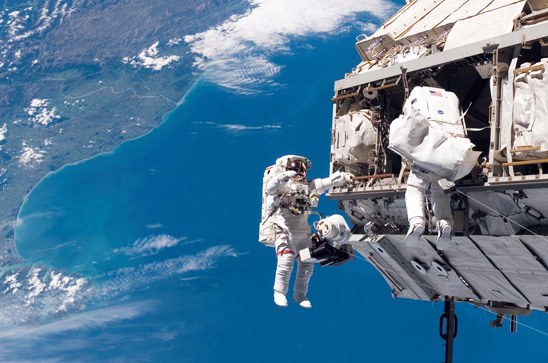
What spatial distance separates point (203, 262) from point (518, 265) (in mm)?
19473

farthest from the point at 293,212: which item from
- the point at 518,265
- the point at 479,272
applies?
the point at 518,265

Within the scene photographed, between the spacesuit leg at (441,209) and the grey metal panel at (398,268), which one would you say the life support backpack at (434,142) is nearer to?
the spacesuit leg at (441,209)

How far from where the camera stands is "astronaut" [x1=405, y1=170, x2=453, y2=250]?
943cm

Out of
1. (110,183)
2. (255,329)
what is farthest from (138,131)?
(255,329)

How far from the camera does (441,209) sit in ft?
31.4

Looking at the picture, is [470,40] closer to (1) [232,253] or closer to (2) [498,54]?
(2) [498,54]

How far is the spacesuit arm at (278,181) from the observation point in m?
11.0

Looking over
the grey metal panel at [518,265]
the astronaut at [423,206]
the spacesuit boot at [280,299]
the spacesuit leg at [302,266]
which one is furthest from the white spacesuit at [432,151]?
the spacesuit boot at [280,299]

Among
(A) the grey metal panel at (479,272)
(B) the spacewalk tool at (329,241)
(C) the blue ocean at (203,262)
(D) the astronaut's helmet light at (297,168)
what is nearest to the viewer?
(A) the grey metal panel at (479,272)

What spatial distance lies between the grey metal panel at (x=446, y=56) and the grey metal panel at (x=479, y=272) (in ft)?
8.62

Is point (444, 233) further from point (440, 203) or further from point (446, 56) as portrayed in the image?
point (446, 56)

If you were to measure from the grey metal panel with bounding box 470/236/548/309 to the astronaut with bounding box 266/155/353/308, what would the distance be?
251cm

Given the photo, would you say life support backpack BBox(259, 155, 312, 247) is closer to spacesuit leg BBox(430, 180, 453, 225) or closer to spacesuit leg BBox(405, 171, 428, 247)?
spacesuit leg BBox(405, 171, 428, 247)

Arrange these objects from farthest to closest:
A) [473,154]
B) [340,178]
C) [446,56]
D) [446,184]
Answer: [340,178], [446,56], [446,184], [473,154]
